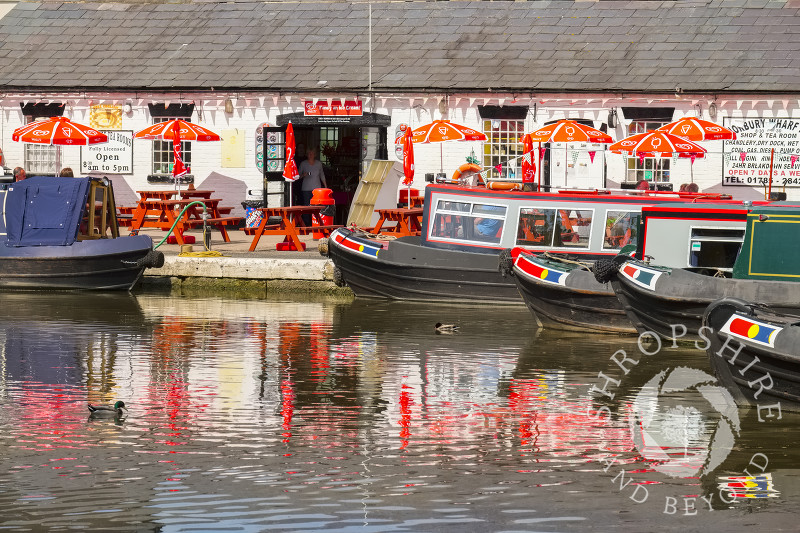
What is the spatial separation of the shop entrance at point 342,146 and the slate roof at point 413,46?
26.9 inches

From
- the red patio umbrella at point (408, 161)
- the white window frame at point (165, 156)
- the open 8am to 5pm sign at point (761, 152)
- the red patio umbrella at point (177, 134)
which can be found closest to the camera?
the red patio umbrella at point (408, 161)

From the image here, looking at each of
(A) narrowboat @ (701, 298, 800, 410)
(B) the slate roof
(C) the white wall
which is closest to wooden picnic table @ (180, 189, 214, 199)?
(C) the white wall

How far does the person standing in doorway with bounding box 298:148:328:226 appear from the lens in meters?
28.7

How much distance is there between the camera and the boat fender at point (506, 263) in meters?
19.4

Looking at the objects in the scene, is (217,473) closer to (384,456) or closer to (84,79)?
(384,456)

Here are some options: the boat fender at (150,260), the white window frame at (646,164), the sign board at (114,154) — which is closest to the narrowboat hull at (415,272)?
the boat fender at (150,260)

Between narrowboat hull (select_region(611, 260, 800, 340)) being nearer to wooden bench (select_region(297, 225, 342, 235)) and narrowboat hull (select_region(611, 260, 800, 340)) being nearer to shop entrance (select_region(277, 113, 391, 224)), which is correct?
wooden bench (select_region(297, 225, 342, 235))

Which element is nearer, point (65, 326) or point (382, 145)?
point (65, 326)

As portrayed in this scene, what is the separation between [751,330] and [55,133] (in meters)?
16.8

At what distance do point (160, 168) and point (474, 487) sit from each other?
69.1ft

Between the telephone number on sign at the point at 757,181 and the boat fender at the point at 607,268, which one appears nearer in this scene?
the boat fender at the point at 607,268

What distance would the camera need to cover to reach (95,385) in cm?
1429

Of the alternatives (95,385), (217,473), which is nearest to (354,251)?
(95,385)

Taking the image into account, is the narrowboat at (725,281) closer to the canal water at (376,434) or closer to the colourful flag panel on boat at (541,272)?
the canal water at (376,434)
